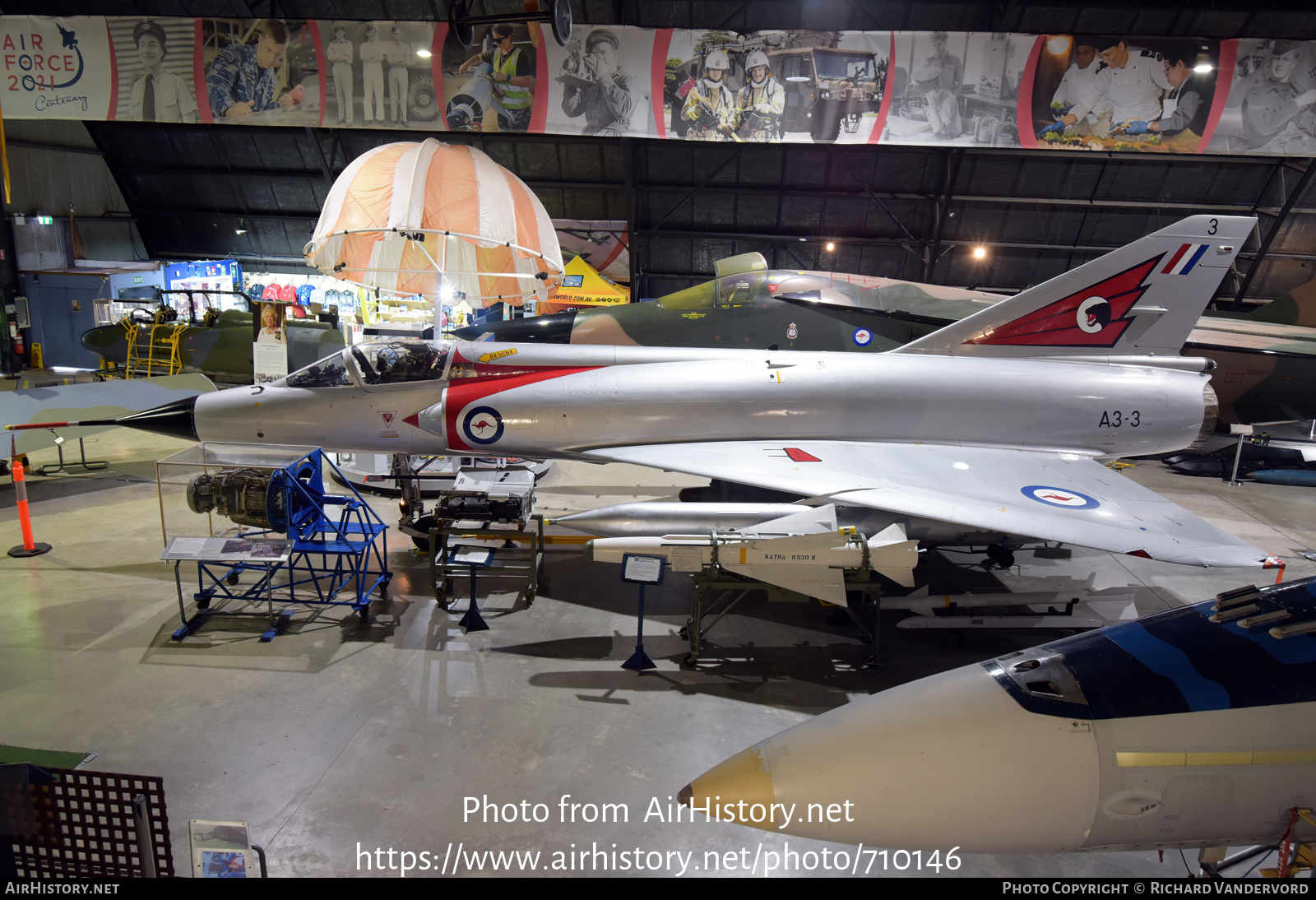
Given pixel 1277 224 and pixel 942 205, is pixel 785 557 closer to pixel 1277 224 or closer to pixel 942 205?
pixel 942 205

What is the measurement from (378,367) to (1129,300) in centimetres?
806

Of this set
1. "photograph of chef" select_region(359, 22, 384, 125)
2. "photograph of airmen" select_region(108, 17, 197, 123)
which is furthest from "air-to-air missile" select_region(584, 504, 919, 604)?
"photograph of airmen" select_region(108, 17, 197, 123)

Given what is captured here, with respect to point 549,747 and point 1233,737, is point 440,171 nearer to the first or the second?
point 549,747

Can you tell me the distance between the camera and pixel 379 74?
14.5m

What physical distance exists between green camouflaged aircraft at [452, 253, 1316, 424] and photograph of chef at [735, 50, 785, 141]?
4297 millimetres

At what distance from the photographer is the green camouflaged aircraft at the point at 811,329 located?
10.9 meters

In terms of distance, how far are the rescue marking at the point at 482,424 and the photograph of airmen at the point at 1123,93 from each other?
1287cm

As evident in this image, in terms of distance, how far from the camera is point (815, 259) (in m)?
19.5

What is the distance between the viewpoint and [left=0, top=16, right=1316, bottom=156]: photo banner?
13.9 meters

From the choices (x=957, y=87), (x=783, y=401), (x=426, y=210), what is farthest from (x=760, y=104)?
(x=783, y=401)

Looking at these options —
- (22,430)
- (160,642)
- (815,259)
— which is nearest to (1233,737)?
(160,642)

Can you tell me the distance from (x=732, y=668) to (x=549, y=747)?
1772mm

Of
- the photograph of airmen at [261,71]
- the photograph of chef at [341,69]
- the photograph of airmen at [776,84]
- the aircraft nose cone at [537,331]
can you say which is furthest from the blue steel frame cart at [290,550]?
the photograph of airmen at [261,71]

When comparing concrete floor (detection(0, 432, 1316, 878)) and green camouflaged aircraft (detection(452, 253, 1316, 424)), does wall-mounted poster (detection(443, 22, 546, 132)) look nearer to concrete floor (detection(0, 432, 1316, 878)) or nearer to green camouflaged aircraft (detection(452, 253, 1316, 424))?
green camouflaged aircraft (detection(452, 253, 1316, 424))
